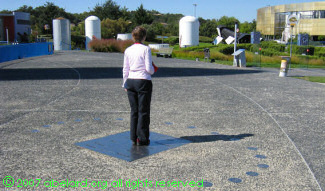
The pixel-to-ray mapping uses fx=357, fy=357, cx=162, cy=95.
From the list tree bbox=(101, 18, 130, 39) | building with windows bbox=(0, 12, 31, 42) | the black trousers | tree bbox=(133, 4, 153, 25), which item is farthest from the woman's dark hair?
tree bbox=(133, 4, 153, 25)

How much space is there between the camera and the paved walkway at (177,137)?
4434 mm

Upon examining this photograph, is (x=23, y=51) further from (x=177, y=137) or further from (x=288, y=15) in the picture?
(x=288, y=15)

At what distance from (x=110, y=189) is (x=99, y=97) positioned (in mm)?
6342

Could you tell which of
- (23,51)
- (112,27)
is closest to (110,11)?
(112,27)

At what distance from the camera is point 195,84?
1319 cm

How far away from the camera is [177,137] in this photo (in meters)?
6.35

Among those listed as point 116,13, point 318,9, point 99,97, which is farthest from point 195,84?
point 116,13

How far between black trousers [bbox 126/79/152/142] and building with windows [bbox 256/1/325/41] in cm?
6901

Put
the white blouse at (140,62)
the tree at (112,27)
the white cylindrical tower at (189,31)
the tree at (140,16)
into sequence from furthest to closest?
the tree at (140,16) < the tree at (112,27) < the white cylindrical tower at (189,31) < the white blouse at (140,62)

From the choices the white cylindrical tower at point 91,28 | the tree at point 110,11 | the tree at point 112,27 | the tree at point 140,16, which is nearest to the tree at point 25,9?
the tree at point 110,11

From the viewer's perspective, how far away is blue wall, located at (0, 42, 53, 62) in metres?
22.8

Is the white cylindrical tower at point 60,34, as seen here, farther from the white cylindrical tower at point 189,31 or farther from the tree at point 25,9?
the tree at point 25,9

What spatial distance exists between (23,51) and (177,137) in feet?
77.1

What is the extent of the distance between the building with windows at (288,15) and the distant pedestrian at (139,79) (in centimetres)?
6897
